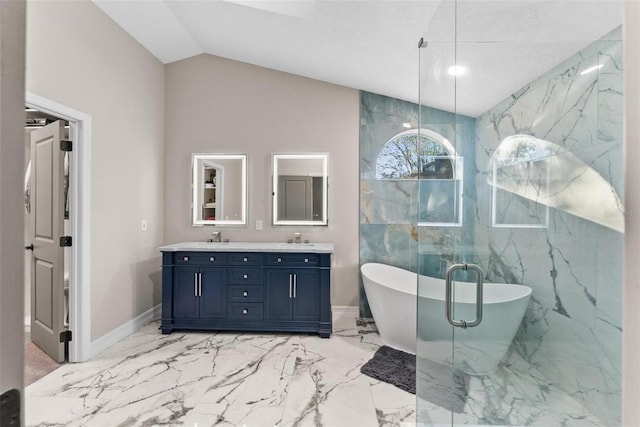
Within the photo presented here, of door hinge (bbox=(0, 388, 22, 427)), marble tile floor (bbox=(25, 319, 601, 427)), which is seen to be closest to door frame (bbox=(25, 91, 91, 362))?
marble tile floor (bbox=(25, 319, 601, 427))

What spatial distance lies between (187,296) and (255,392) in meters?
1.39

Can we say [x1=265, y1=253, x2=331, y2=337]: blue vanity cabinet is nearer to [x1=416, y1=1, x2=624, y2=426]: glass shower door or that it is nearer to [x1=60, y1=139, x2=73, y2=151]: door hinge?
[x1=416, y1=1, x2=624, y2=426]: glass shower door

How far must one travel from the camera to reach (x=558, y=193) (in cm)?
148

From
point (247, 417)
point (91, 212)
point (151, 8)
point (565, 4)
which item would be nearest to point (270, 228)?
point (91, 212)

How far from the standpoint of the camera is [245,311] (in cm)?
316

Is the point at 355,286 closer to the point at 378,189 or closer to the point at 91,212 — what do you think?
the point at 378,189

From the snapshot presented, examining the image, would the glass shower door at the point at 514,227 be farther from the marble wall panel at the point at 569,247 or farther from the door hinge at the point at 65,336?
the door hinge at the point at 65,336

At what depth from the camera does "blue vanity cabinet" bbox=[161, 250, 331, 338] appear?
10.3 feet

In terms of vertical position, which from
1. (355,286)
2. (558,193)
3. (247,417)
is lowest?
(247,417)

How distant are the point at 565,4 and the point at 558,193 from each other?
0.82m

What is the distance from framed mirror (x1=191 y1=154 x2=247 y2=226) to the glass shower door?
232 centimetres

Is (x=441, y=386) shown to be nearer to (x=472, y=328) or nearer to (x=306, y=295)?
(x=472, y=328)

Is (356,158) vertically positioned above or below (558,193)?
above

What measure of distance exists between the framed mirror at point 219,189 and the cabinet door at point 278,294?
87 centimetres
